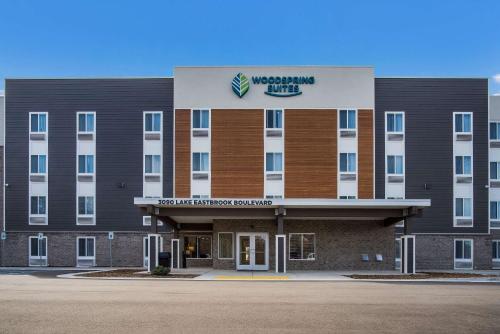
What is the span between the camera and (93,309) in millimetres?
13953

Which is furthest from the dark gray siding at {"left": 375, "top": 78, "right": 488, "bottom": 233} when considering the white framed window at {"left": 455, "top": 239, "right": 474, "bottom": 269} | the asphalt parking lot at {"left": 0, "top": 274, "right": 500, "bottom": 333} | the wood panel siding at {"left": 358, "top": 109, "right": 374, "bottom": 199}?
the asphalt parking lot at {"left": 0, "top": 274, "right": 500, "bottom": 333}

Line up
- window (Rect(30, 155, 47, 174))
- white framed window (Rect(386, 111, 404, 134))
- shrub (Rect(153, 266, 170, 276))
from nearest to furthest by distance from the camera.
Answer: shrub (Rect(153, 266, 170, 276)) → white framed window (Rect(386, 111, 404, 134)) → window (Rect(30, 155, 47, 174))

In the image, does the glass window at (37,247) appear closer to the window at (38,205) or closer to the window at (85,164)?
the window at (38,205)

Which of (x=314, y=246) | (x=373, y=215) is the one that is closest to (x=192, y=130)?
(x=314, y=246)

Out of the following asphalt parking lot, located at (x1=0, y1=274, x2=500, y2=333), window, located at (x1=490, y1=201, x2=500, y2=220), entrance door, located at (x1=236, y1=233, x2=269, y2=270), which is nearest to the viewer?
asphalt parking lot, located at (x1=0, y1=274, x2=500, y2=333)

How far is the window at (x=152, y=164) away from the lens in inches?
1623

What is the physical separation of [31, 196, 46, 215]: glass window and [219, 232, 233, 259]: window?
14.1 metres

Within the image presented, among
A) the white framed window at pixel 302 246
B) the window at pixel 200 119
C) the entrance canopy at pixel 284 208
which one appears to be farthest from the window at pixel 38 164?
the white framed window at pixel 302 246

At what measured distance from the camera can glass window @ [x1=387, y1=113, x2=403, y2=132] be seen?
41312 mm

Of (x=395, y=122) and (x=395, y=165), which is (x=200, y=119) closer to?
(x=395, y=122)

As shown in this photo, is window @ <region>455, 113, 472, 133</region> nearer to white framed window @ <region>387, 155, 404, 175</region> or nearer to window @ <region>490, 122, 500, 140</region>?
window @ <region>490, 122, 500, 140</region>

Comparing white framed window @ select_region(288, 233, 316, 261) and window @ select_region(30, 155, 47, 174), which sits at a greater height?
window @ select_region(30, 155, 47, 174)

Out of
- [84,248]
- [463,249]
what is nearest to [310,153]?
[463,249]

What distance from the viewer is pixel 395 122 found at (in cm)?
4134
